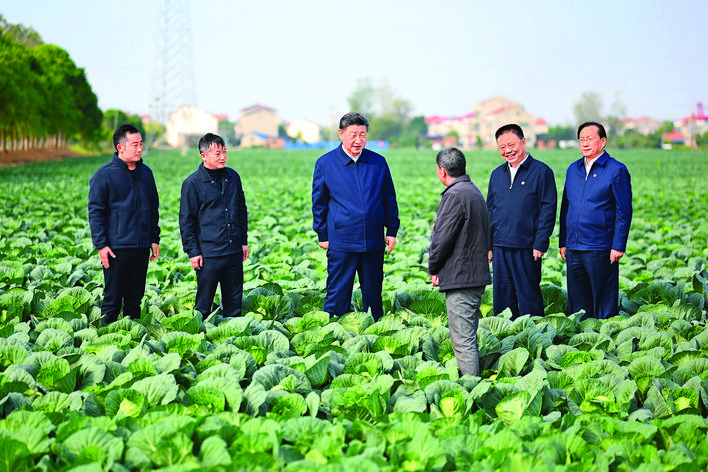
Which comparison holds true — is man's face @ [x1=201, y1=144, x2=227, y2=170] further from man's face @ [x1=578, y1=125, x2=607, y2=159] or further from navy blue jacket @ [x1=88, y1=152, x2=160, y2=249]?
man's face @ [x1=578, y1=125, x2=607, y2=159]

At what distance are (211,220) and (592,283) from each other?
2849 mm

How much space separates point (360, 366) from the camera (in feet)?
12.8

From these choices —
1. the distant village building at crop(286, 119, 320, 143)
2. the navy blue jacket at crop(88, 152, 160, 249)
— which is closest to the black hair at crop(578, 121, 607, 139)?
the navy blue jacket at crop(88, 152, 160, 249)

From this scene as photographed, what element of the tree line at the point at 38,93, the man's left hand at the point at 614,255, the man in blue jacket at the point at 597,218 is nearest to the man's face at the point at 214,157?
the man in blue jacket at the point at 597,218

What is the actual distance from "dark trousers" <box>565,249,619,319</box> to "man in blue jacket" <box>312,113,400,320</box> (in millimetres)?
1398

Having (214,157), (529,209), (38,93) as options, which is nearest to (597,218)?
(529,209)

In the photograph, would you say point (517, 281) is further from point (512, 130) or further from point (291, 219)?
point (291, 219)

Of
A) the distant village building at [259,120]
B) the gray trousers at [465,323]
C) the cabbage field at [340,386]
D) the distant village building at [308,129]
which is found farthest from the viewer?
the distant village building at [308,129]

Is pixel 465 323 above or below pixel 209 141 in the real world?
below

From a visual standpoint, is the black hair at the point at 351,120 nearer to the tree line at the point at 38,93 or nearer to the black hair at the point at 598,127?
the black hair at the point at 598,127

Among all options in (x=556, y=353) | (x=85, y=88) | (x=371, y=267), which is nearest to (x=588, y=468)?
(x=556, y=353)

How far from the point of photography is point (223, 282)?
16.4ft

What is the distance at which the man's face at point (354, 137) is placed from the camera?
4629 mm

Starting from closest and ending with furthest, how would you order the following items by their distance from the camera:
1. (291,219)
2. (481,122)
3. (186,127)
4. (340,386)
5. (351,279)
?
(340,386) < (351,279) < (291,219) < (186,127) < (481,122)
